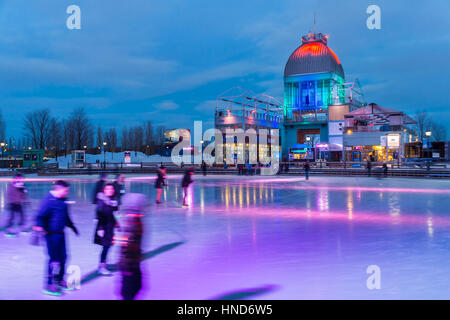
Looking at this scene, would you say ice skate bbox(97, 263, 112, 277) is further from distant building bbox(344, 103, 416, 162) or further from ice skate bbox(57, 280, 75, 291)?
distant building bbox(344, 103, 416, 162)

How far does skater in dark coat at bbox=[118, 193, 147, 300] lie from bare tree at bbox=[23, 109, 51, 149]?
7180 cm

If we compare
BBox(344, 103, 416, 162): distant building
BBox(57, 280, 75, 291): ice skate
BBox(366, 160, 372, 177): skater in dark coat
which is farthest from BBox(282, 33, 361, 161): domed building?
BBox(57, 280, 75, 291): ice skate

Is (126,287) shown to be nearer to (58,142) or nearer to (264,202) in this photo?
(264,202)

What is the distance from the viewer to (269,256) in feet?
23.3

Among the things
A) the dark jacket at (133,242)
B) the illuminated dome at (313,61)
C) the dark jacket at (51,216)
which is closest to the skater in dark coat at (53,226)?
the dark jacket at (51,216)

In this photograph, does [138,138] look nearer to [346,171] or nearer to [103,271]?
[346,171]

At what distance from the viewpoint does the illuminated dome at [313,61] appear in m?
66.1

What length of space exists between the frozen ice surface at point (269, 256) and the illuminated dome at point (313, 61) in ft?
187

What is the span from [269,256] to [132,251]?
3.10 metres

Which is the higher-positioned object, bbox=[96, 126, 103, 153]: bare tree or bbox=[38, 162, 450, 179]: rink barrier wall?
bbox=[96, 126, 103, 153]: bare tree

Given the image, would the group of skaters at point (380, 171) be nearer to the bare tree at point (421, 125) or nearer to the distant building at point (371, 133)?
the distant building at point (371, 133)

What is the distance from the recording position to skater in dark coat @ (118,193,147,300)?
15.8 ft

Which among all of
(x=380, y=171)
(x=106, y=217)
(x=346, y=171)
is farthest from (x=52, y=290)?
(x=346, y=171)
